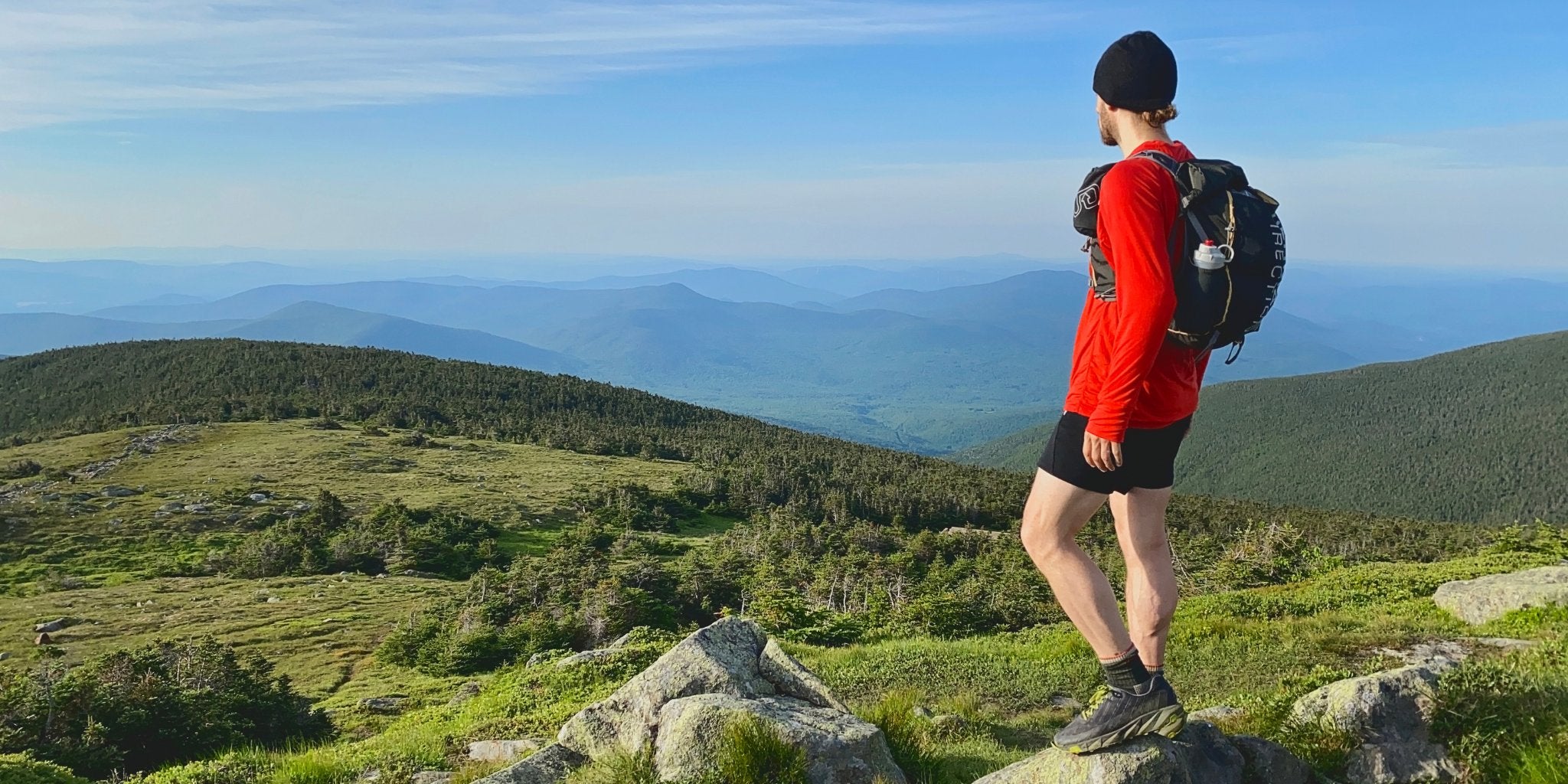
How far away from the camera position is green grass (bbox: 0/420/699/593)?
182 feet

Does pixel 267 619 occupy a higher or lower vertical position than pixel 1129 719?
lower

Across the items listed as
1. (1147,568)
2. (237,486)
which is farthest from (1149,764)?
(237,486)

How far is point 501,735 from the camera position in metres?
8.62

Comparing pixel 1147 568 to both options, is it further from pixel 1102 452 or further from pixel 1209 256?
pixel 1209 256

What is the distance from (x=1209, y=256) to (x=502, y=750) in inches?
273

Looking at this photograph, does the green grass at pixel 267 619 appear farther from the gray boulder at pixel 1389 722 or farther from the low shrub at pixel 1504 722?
the low shrub at pixel 1504 722

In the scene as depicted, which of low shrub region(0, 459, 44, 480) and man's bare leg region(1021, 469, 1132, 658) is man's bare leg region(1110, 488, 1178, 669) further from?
low shrub region(0, 459, 44, 480)

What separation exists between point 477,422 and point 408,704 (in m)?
95.8

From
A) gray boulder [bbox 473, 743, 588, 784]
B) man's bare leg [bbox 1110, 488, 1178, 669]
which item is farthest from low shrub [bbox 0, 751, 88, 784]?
man's bare leg [bbox 1110, 488, 1178, 669]

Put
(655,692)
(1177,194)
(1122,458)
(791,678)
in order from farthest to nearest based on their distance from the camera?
1. (791,678)
2. (655,692)
3. (1122,458)
4. (1177,194)

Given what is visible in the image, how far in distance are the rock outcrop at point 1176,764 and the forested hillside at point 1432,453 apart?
170113 millimetres

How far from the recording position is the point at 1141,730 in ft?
15.8

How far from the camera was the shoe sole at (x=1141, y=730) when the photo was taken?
188 inches

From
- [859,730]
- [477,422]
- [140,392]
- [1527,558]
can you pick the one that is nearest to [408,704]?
[859,730]
